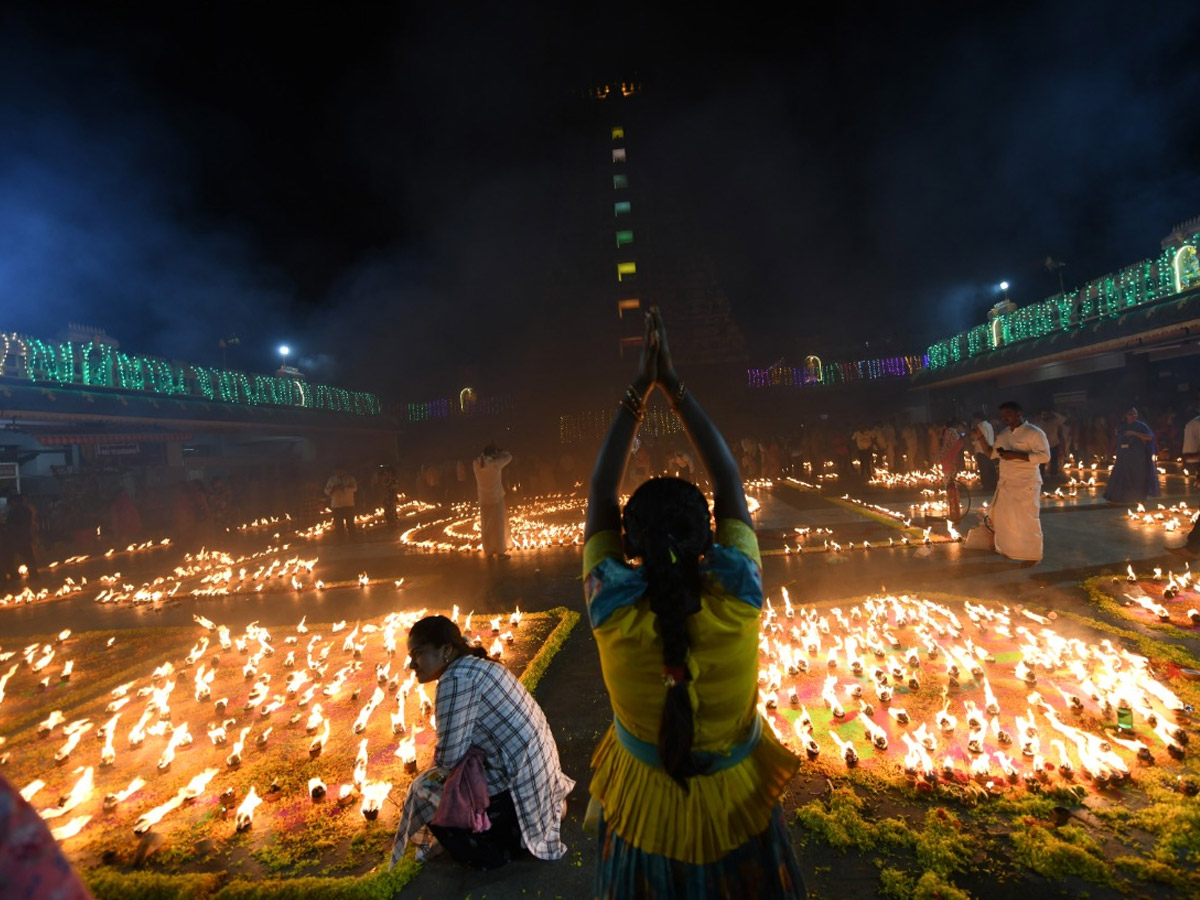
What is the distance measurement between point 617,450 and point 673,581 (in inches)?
26.6

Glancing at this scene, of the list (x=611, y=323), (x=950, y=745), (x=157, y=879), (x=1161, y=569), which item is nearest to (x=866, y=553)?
(x=1161, y=569)

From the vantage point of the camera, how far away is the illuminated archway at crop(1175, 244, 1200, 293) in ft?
46.8

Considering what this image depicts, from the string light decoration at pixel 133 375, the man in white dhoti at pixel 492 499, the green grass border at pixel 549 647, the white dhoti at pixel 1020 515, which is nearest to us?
the green grass border at pixel 549 647

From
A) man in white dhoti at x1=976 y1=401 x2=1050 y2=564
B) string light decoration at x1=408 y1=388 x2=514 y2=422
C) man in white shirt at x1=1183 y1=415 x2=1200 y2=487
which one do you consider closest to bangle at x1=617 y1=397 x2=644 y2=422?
man in white dhoti at x1=976 y1=401 x2=1050 y2=564

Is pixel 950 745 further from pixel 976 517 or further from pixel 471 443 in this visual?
pixel 471 443

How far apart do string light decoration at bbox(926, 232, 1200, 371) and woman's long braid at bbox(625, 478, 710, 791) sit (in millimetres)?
19042

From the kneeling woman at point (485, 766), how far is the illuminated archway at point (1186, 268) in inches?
748

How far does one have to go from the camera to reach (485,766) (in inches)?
126

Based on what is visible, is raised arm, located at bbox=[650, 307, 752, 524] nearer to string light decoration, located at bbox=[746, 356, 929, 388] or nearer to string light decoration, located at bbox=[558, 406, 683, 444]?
string light decoration, located at bbox=[558, 406, 683, 444]

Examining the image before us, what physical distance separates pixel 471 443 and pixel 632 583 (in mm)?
31708

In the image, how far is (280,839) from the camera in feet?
12.1

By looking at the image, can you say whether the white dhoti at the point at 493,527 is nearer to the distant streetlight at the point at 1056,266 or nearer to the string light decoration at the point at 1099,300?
the string light decoration at the point at 1099,300

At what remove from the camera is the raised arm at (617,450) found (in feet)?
6.84

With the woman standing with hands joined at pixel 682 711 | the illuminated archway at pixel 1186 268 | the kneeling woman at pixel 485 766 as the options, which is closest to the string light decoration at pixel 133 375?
the kneeling woman at pixel 485 766
